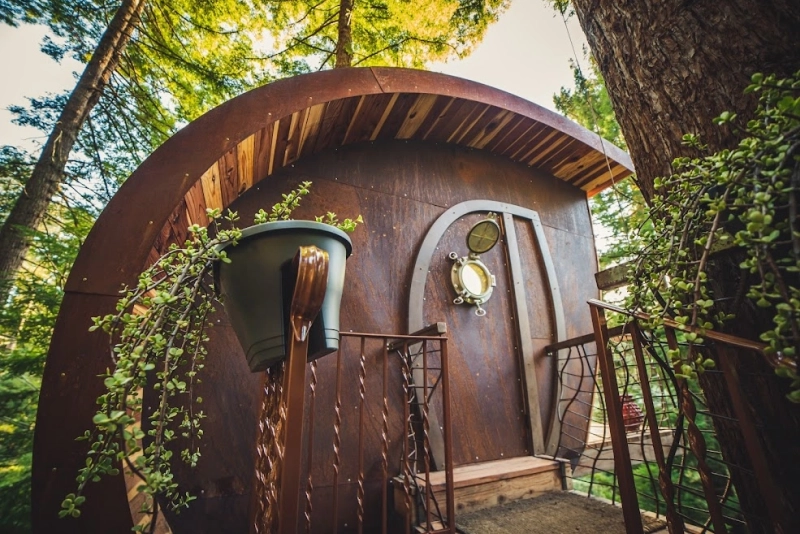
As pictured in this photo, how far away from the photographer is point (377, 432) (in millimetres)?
2768

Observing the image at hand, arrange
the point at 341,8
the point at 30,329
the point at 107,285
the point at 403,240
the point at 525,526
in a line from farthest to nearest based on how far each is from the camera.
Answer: the point at 341,8
the point at 403,240
the point at 30,329
the point at 525,526
the point at 107,285

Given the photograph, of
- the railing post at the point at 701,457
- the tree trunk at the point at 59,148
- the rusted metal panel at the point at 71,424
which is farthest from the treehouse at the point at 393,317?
the tree trunk at the point at 59,148

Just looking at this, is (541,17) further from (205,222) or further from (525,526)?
(525,526)

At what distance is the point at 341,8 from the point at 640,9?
389cm

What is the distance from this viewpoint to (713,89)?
4.11 feet

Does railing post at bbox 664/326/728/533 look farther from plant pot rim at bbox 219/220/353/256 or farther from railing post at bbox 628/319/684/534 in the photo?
plant pot rim at bbox 219/220/353/256

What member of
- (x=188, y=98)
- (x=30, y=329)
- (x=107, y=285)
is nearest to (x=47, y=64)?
(x=188, y=98)

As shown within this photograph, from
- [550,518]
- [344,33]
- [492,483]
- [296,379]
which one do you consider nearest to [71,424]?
[296,379]

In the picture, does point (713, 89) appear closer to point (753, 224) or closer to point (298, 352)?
point (753, 224)

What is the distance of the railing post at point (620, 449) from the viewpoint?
4.80ft

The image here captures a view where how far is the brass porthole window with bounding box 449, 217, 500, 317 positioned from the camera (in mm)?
3430

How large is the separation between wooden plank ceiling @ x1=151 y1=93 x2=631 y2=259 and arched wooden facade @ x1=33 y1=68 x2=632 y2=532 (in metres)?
0.02

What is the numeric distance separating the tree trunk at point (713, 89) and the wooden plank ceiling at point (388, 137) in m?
1.81

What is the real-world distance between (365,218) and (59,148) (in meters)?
2.89
